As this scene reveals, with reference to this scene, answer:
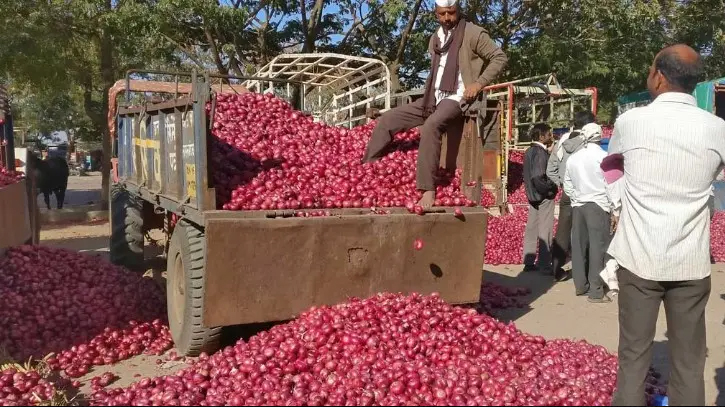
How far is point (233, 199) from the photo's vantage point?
4777 millimetres

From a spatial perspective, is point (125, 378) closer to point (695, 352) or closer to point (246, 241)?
point (246, 241)

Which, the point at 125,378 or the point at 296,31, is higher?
the point at 296,31

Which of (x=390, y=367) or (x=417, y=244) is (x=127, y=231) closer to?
(x=417, y=244)

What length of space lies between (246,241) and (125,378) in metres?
1.61

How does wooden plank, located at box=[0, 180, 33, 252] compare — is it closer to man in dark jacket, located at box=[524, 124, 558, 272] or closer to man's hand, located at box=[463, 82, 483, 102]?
man's hand, located at box=[463, 82, 483, 102]

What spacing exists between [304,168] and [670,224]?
3.03 meters

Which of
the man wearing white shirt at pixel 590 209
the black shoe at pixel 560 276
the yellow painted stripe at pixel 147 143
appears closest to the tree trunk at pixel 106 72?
the yellow painted stripe at pixel 147 143

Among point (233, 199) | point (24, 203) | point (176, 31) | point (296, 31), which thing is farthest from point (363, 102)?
point (296, 31)

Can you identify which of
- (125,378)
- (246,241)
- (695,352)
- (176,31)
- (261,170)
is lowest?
(125,378)

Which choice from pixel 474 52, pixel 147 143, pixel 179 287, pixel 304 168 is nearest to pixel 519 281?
pixel 474 52

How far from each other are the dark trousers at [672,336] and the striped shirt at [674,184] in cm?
9

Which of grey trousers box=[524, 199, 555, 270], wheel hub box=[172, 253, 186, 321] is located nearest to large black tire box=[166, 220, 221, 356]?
wheel hub box=[172, 253, 186, 321]

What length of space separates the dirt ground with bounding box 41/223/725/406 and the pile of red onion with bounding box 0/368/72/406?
607 mm

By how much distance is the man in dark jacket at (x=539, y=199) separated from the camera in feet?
29.2
